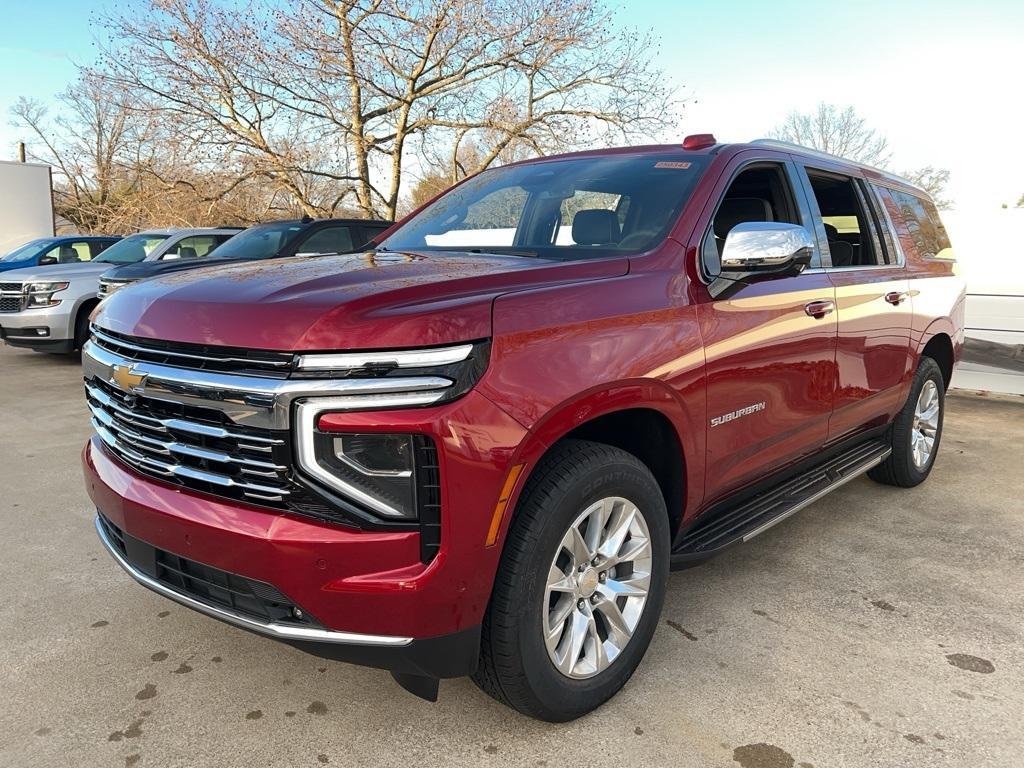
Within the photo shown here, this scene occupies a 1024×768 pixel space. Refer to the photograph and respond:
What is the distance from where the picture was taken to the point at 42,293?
955 centimetres

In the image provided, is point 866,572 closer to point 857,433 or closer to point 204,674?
point 857,433

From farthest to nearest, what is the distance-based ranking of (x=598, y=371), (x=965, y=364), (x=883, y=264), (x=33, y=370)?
1. (x=33, y=370)
2. (x=965, y=364)
3. (x=883, y=264)
4. (x=598, y=371)

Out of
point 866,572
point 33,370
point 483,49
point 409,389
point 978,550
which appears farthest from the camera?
point 483,49

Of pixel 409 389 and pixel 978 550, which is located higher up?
pixel 409 389

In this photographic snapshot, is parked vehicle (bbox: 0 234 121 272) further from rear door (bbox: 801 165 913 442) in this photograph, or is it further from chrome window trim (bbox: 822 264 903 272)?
chrome window trim (bbox: 822 264 903 272)

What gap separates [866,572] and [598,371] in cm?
216

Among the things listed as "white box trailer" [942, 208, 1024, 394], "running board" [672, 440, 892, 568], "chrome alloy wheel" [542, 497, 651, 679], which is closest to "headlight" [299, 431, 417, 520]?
A: "chrome alloy wheel" [542, 497, 651, 679]

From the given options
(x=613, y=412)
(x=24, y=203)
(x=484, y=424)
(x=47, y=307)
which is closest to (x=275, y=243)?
(x=47, y=307)

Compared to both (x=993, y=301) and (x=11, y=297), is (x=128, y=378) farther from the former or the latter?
(x=11, y=297)

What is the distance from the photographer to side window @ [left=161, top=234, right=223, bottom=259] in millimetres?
10922

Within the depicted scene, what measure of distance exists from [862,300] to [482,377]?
8.45 feet

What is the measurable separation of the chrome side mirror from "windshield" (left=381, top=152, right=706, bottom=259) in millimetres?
245

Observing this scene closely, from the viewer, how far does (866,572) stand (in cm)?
367

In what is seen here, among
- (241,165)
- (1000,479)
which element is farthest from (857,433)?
(241,165)
